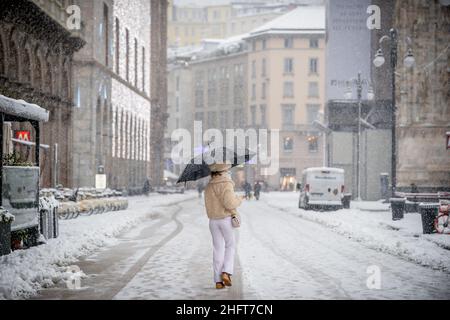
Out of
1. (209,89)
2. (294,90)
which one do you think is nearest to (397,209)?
(294,90)

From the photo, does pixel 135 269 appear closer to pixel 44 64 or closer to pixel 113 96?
pixel 44 64

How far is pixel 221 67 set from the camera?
394 feet

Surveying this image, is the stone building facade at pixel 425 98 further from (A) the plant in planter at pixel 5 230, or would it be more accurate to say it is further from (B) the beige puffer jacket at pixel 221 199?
(B) the beige puffer jacket at pixel 221 199

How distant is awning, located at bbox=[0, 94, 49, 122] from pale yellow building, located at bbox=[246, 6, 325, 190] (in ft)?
294

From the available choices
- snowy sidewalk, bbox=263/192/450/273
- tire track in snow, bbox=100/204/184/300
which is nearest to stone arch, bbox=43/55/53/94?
snowy sidewalk, bbox=263/192/450/273

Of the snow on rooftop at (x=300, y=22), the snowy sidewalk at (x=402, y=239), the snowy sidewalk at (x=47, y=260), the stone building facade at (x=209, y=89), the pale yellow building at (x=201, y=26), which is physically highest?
the pale yellow building at (x=201, y=26)

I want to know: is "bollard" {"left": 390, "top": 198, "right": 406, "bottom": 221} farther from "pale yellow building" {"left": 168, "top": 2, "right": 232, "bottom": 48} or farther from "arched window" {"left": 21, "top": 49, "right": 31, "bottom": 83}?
"pale yellow building" {"left": 168, "top": 2, "right": 232, "bottom": 48}

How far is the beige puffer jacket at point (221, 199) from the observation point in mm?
10664

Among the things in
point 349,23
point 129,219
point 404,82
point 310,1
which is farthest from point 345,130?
point 310,1

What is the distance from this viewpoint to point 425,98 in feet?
150

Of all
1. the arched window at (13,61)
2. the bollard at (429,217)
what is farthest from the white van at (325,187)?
the bollard at (429,217)

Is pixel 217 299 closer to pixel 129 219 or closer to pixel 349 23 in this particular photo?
pixel 129 219

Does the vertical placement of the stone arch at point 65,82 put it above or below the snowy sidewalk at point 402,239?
above

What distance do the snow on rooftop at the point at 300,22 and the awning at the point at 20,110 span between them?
295ft
